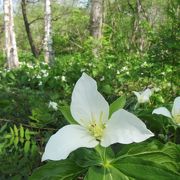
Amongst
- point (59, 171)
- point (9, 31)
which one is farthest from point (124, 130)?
point (9, 31)

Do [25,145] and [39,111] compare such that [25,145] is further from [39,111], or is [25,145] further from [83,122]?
[83,122]

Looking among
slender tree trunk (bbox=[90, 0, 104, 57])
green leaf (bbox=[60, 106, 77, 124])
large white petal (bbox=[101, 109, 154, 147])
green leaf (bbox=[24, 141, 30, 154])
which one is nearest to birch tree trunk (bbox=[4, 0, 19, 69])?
slender tree trunk (bbox=[90, 0, 104, 57])

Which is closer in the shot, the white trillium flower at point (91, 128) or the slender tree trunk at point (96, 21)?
the white trillium flower at point (91, 128)

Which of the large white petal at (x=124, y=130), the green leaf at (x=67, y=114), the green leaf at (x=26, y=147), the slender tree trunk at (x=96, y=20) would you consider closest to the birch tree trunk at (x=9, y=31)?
the slender tree trunk at (x=96, y=20)

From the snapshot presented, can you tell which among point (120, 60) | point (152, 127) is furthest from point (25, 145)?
point (120, 60)

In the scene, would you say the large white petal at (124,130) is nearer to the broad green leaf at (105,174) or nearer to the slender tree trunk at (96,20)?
the broad green leaf at (105,174)

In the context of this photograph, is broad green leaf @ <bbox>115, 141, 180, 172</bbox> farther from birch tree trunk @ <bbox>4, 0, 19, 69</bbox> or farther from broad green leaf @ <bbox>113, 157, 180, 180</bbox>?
birch tree trunk @ <bbox>4, 0, 19, 69</bbox>

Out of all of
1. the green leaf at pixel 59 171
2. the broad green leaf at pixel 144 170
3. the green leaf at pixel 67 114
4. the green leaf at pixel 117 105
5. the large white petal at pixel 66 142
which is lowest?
the green leaf at pixel 59 171
